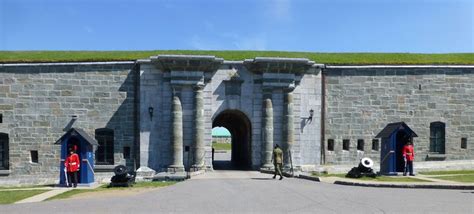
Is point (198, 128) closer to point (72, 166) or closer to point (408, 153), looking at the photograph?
point (72, 166)

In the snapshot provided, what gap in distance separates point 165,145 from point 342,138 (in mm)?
8320

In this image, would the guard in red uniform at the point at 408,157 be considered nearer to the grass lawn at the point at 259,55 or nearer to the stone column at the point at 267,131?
the stone column at the point at 267,131

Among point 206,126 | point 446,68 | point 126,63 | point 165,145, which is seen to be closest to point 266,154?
point 206,126

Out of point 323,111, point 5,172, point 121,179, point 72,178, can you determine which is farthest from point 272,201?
point 5,172

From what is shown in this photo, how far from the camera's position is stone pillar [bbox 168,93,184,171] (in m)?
21.1

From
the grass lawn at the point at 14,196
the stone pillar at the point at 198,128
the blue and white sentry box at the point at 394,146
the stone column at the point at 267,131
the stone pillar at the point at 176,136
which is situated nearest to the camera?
the grass lawn at the point at 14,196

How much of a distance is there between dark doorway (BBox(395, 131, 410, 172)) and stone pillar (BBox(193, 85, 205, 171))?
26.9 feet

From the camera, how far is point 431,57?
2545cm

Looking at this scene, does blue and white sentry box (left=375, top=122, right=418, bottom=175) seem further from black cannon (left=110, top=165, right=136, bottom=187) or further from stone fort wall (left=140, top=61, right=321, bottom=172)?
black cannon (left=110, top=165, right=136, bottom=187)

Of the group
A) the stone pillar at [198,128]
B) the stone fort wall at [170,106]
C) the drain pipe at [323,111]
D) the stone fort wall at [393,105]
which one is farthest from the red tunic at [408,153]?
the stone pillar at [198,128]

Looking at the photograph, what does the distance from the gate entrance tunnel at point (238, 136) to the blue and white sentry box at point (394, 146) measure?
626 centimetres

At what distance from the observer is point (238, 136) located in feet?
93.6

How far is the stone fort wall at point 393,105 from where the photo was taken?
2284 cm

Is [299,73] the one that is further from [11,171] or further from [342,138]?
[11,171]
